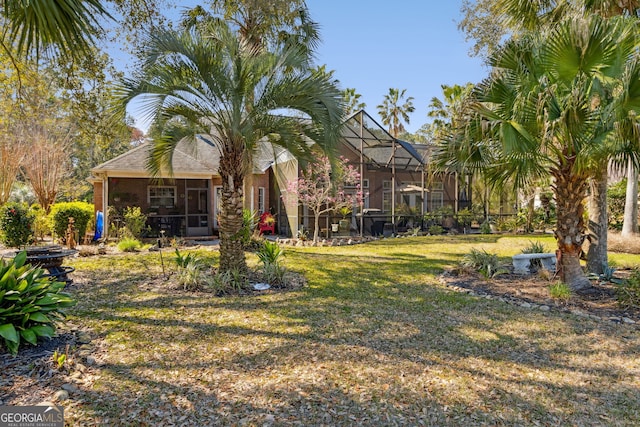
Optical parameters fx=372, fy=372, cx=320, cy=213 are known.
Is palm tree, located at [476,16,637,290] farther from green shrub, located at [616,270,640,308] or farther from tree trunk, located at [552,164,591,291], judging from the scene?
green shrub, located at [616,270,640,308]

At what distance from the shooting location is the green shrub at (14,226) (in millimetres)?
11469

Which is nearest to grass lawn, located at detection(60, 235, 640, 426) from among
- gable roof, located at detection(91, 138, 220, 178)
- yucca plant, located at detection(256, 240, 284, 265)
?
yucca plant, located at detection(256, 240, 284, 265)

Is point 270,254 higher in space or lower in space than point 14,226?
lower

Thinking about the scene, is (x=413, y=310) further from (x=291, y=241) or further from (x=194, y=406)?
(x=291, y=241)

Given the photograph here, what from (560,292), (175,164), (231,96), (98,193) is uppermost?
(175,164)

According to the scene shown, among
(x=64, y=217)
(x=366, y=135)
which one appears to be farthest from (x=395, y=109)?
(x=64, y=217)

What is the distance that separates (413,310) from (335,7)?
10.1 m

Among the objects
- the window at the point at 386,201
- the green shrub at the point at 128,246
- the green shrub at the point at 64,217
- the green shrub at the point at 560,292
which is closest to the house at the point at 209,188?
the window at the point at 386,201

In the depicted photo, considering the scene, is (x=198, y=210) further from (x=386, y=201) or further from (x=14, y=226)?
(x=386, y=201)

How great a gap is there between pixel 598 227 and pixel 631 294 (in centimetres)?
310

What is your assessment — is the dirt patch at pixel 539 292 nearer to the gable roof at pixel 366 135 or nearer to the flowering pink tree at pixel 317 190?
the flowering pink tree at pixel 317 190

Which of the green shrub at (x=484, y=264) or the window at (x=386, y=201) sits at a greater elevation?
the window at (x=386, y=201)

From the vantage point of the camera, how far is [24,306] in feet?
13.6

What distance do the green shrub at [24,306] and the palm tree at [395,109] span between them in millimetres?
33243
